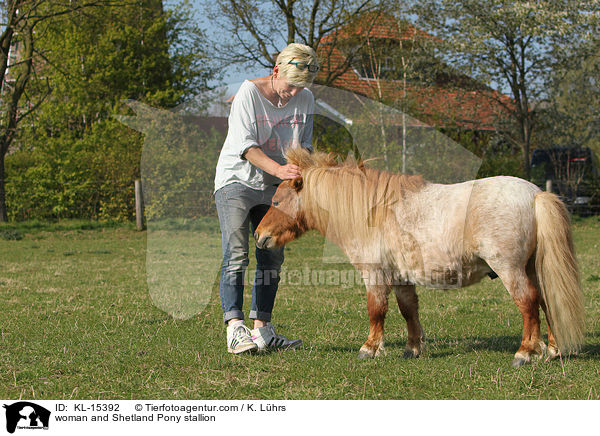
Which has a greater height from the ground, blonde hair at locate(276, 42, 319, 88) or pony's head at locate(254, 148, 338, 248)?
blonde hair at locate(276, 42, 319, 88)

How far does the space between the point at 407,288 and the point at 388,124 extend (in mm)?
14225

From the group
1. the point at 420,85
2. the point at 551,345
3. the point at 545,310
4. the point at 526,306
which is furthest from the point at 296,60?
the point at 420,85

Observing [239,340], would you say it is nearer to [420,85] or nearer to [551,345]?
[551,345]

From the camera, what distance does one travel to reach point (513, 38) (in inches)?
773

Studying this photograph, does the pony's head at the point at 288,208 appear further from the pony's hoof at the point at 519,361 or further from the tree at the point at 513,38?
the tree at the point at 513,38

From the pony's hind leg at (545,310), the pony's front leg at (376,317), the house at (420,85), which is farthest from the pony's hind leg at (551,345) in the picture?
the house at (420,85)

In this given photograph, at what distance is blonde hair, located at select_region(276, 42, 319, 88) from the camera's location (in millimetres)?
4023

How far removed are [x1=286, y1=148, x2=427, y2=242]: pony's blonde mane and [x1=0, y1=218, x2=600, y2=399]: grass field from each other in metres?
0.95
